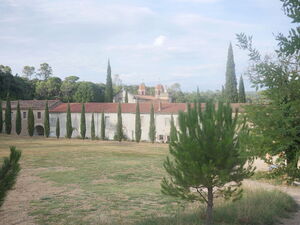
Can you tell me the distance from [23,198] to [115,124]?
3724 cm

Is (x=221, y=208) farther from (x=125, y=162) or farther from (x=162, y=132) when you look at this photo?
(x=162, y=132)

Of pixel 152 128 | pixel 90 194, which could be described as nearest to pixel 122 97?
pixel 152 128

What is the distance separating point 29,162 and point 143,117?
2553 cm

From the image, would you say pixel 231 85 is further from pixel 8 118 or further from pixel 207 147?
pixel 207 147

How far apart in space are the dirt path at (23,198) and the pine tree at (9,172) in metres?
4.59

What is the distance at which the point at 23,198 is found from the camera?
14.8 m

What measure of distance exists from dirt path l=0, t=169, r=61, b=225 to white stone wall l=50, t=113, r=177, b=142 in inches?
1141

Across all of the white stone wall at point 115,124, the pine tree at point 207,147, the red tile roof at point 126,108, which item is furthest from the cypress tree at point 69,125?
the pine tree at point 207,147

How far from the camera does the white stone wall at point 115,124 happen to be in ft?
161

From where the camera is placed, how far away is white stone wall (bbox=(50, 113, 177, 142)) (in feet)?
161

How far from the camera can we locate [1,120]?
51.2m

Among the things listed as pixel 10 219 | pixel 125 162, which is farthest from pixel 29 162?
pixel 10 219

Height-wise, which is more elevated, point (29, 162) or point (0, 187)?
point (0, 187)

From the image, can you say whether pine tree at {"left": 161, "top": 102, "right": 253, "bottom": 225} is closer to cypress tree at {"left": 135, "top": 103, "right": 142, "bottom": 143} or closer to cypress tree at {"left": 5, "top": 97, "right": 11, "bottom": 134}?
cypress tree at {"left": 135, "top": 103, "right": 142, "bottom": 143}
